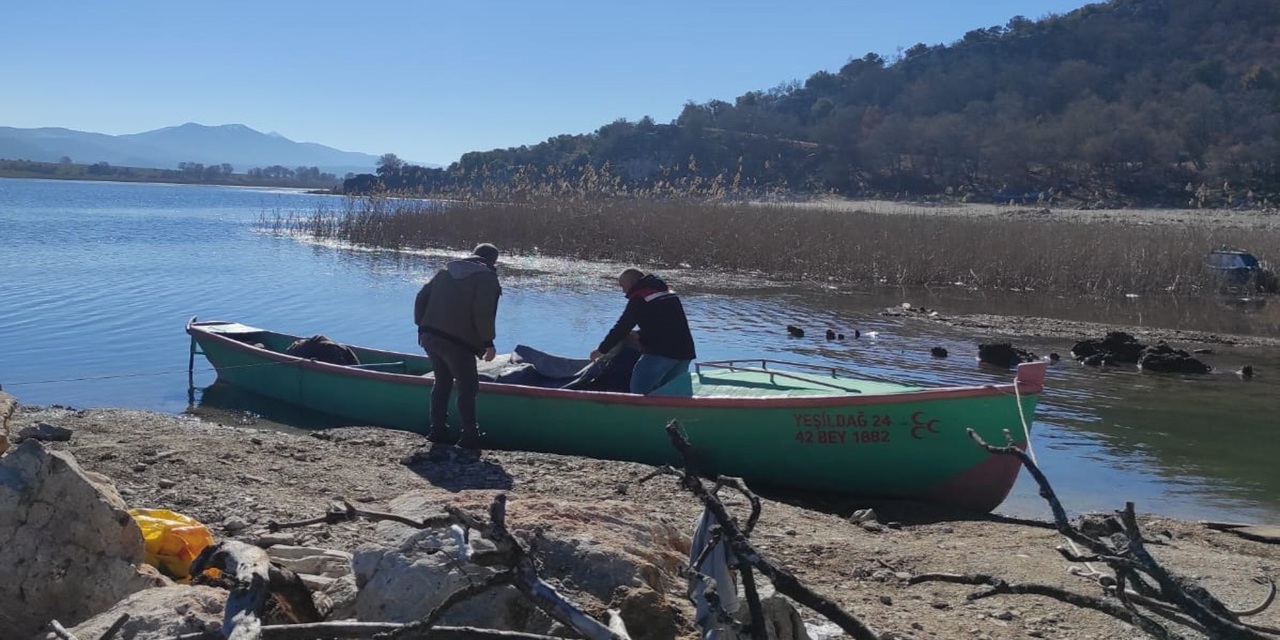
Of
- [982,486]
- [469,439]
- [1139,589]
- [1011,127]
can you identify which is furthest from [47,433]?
[1011,127]

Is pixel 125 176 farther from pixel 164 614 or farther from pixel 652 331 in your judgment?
pixel 164 614

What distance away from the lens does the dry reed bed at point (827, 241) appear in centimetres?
2478

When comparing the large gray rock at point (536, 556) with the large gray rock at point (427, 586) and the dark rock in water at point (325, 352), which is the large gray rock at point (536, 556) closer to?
the large gray rock at point (427, 586)

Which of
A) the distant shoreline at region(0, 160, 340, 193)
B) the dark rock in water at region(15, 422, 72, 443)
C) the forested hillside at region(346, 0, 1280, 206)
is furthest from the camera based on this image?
the distant shoreline at region(0, 160, 340, 193)

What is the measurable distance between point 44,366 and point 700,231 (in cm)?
1693

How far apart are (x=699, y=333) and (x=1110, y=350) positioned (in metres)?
6.40

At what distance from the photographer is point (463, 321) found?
31.2ft

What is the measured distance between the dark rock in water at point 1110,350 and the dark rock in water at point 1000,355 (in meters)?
0.95

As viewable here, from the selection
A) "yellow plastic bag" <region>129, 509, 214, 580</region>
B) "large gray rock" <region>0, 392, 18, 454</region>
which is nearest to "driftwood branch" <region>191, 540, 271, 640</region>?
"yellow plastic bag" <region>129, 509, 214, 580</region>

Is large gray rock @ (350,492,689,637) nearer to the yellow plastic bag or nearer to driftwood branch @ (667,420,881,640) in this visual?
the yellow plastic bag

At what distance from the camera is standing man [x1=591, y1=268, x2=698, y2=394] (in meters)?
9.62

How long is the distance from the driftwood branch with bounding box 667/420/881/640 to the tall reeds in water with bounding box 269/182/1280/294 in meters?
23.5

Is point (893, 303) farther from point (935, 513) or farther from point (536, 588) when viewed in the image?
point (536, 588)

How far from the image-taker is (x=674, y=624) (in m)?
4.09
